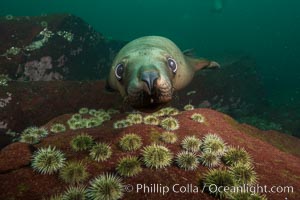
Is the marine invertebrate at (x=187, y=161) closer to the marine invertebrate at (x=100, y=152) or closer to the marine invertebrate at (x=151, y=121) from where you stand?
the marine invertebrate at (x=100, y=152)

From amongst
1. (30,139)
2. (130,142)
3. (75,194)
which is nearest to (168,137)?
(130,142)

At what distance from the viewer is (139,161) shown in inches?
196

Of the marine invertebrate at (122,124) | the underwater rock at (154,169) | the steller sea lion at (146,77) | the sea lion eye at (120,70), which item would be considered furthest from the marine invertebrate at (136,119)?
the sea lion eye at (120,70)

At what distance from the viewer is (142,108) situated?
4.59 m

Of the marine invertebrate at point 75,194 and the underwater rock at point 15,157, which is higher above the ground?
the underwater rock at point 15,157

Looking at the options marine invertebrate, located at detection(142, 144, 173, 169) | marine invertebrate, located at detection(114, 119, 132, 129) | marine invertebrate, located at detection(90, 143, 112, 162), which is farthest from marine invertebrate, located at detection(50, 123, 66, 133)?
marine invertebrate, located at detection(142, 144, 173, 169)

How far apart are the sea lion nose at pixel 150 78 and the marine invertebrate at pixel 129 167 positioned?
1395mm

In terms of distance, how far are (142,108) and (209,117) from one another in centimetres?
320

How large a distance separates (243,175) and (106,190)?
2.21 m

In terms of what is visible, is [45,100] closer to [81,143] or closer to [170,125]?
[81,143]

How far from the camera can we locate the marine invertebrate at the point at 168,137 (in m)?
5.65

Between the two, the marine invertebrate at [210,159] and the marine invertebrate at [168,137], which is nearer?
the marine invertebrate at [210,159]

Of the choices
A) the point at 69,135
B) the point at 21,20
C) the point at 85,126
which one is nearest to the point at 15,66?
the point at 21,20

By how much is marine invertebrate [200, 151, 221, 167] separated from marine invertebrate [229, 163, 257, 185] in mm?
349
